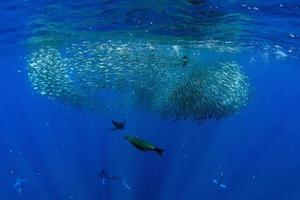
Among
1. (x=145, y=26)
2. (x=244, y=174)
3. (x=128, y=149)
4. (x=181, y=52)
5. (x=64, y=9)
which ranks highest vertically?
(x=64, y=9)

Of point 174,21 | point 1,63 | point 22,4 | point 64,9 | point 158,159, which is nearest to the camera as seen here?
point 22,4

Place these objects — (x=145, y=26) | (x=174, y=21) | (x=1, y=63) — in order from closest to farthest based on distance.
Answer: (x=174, y=21), (x=145, y=26), (x=1, y=63)

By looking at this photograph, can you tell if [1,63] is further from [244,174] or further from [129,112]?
[244,174]

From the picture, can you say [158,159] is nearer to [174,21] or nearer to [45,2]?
[174,21]

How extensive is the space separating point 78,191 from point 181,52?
33.6ft

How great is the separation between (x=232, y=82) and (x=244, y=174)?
35.6 ft

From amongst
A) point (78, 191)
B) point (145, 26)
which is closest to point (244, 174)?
A: point (78, 191)

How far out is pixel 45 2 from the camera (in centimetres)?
1423

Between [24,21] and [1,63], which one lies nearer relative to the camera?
[24,21]

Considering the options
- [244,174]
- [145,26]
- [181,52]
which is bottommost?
[244,174]

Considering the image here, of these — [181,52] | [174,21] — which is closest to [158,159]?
[181,52]

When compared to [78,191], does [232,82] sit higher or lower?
higher

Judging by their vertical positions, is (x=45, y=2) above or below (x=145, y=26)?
above

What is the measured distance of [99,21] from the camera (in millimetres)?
17172
